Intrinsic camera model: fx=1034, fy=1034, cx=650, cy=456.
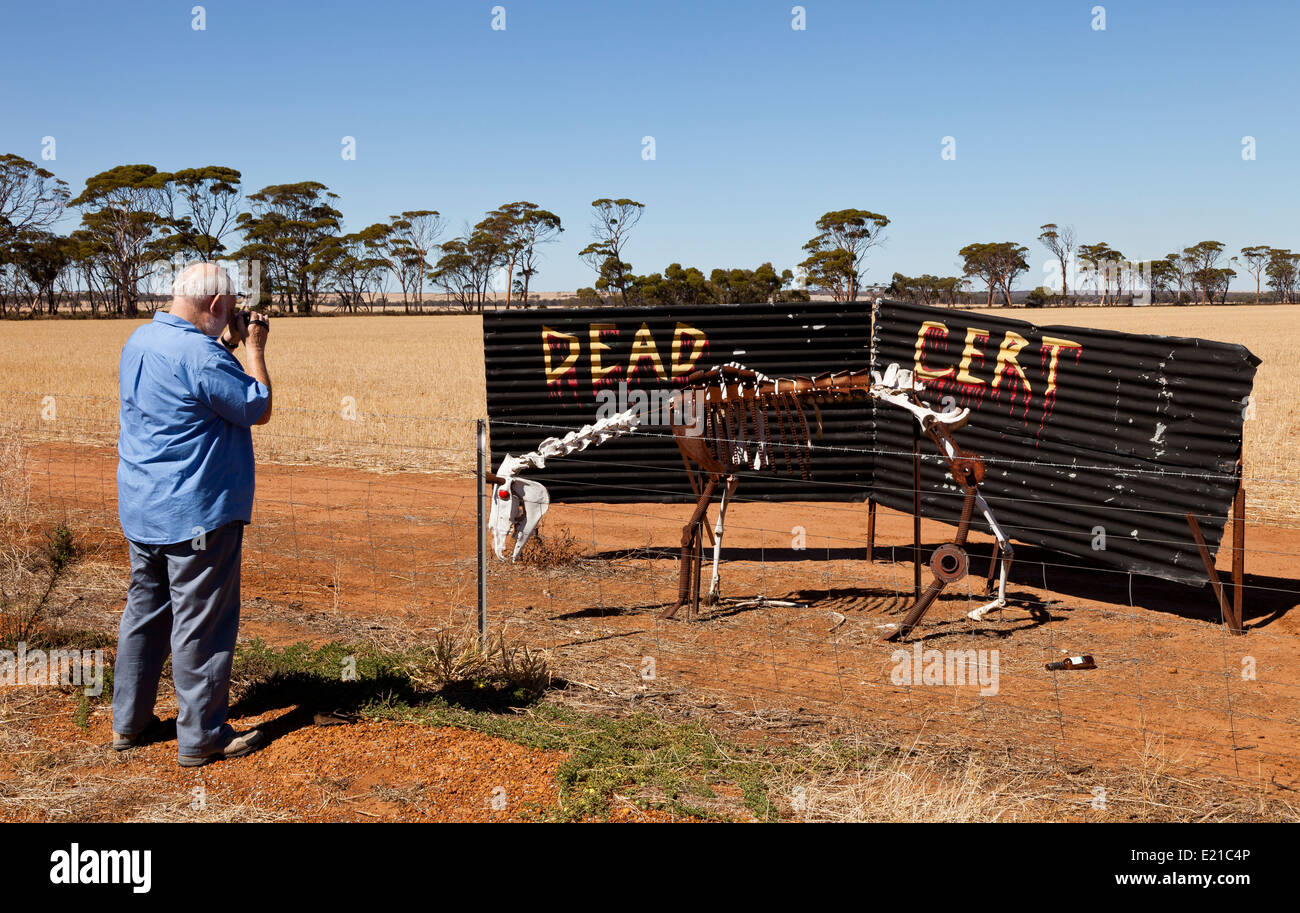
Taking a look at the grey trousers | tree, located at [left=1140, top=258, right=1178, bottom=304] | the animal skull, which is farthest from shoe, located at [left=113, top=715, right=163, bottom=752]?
tree, located at [left=1140, top=258, right=1178, bottom=304]

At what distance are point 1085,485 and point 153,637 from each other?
7.78 metres

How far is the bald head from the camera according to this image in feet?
16.9

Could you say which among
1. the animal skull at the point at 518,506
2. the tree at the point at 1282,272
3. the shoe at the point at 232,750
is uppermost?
the tree at the point at 1282,272

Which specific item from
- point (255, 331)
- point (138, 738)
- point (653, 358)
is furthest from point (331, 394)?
point (255, 331)

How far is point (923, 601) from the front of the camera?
8312mm

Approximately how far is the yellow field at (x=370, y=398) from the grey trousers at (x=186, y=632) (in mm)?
4561

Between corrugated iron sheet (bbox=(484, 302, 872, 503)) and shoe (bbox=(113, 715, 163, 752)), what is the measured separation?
19.7 feet

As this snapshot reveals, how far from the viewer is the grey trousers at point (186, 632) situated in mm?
5090

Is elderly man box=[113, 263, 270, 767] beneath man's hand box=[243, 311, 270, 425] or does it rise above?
beneath

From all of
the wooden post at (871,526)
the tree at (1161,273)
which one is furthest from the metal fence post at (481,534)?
the tree at (1161,273)

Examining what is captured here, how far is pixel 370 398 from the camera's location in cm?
2633

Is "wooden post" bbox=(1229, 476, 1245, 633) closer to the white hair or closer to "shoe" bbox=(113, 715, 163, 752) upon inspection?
the white hair

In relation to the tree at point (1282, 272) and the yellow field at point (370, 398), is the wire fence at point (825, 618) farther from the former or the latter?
the tree at point (1282, 272)

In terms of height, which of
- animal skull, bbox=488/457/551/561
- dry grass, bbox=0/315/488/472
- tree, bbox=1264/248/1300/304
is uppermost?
tree, bbox=1264/248/1300/304
